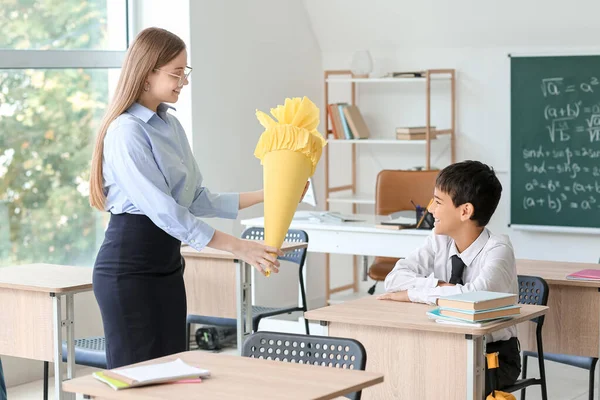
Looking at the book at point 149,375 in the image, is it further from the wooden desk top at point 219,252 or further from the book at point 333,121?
the book at point 333,121

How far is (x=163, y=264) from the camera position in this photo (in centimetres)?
290

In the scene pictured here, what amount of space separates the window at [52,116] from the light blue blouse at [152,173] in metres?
2.78

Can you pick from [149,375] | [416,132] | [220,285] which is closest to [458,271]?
[149,375]

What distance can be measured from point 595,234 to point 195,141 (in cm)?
277

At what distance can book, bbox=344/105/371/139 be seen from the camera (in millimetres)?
7199

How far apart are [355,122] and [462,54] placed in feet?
3.05

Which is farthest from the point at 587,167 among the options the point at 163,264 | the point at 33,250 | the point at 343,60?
the point at 163,264

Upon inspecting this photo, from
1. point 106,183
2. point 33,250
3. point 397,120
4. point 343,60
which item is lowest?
point 33,250

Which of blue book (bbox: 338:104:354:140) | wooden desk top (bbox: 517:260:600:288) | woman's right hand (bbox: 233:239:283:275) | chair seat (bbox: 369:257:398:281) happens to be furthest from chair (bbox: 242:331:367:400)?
blue book (bbox: 338:104:354:140)

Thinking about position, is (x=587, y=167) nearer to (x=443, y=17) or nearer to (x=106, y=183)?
(x=443, y=17)

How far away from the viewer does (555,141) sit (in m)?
6.60

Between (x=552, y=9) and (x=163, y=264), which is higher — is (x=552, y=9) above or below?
above

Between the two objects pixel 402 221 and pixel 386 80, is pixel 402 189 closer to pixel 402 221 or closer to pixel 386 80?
pixel 402 221

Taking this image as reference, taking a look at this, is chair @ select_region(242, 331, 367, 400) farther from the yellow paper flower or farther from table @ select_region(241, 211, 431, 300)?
table @ select_region(241, 211, 431, 300)
